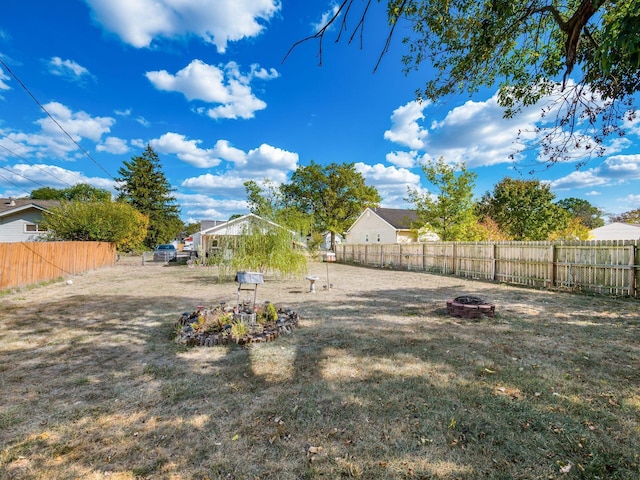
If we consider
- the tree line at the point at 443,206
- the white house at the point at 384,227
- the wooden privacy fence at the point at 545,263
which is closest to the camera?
the wooden privacy fence at the point at 545,263

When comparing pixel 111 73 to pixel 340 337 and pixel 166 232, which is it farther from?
pixel 166 232

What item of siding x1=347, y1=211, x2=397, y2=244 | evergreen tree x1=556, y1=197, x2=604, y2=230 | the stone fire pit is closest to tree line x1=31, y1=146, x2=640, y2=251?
siding x1=347, y1=211, x2=397, y2=244

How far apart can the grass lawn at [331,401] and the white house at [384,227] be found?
19152 mm

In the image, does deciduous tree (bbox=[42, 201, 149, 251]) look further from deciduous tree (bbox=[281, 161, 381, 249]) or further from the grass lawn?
deciduous tree (bbox=[281, 161, 381, 249])

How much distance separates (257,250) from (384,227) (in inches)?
691

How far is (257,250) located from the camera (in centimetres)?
1045

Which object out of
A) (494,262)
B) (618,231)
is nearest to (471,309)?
(494,262)

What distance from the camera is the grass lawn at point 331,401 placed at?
82.4 inches

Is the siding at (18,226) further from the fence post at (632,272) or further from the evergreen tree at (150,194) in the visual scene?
the fence post at (632,272)

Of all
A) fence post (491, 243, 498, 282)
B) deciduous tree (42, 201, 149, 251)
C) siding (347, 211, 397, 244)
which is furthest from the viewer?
siding (347, 211, 397, 244)

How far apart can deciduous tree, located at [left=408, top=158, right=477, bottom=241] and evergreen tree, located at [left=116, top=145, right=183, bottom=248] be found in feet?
96.8

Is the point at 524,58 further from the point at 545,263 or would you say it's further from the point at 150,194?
the point at 150,194

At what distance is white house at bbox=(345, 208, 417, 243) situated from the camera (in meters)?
24.9

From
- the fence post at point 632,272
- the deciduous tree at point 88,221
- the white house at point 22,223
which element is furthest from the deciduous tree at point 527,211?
the white house at point 22,223
